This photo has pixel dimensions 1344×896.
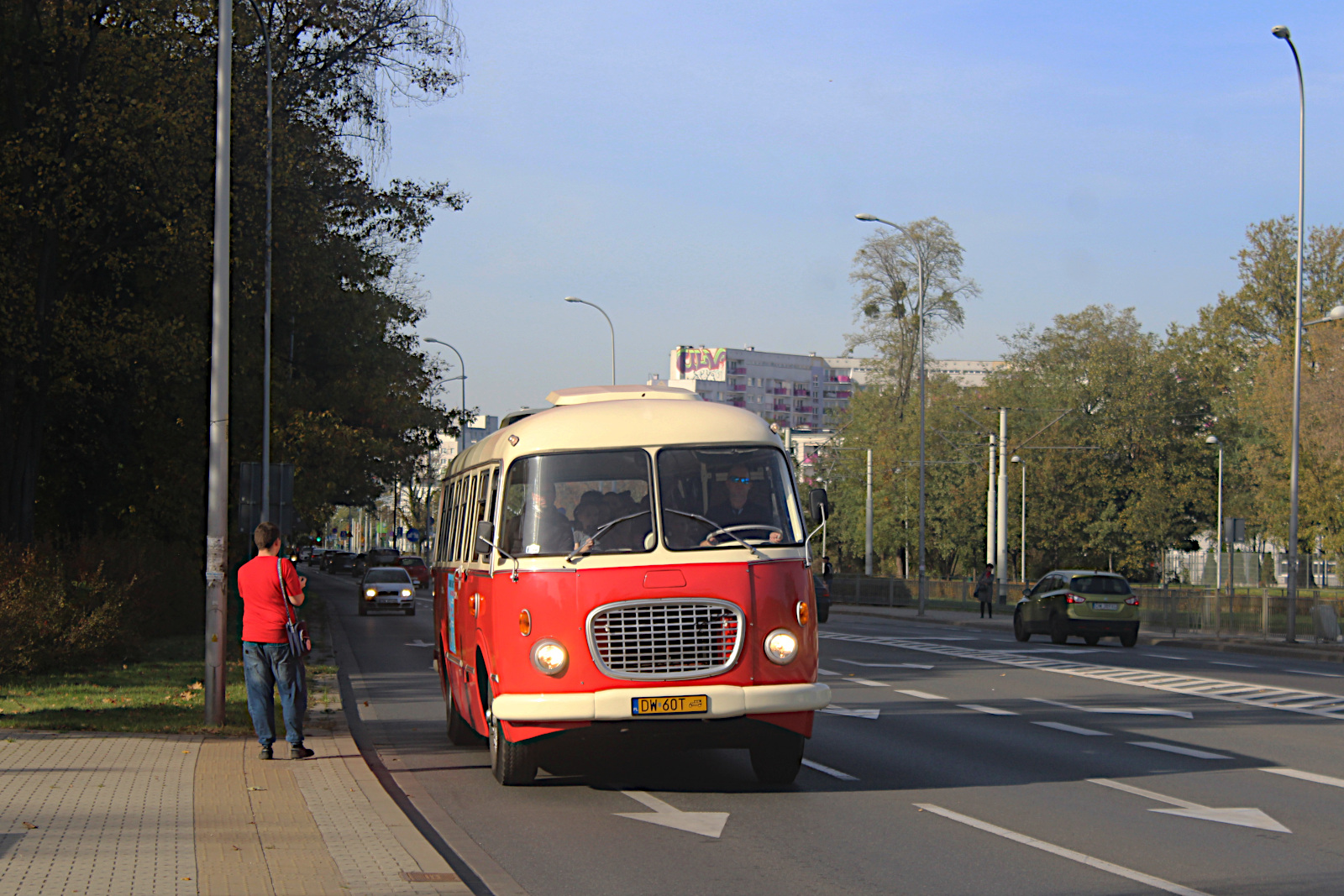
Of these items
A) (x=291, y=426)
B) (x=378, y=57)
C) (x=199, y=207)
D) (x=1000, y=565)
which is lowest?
(x=1000, y=565)

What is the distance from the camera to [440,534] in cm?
1570

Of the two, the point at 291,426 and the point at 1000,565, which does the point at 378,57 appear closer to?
the point at 291,426

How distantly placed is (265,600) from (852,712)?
713 cm

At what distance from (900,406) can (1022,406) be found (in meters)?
6.75

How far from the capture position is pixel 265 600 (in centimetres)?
1189

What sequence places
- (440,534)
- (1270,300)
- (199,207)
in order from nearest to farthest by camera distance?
(440,534) < (199,207) < (1270,300)

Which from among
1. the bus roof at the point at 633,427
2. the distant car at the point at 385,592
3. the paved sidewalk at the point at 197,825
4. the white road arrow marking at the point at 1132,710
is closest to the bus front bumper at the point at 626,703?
the paved sidewalk at the point at 197,825

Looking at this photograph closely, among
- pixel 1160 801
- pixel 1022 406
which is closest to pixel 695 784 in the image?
pixel 1160 801

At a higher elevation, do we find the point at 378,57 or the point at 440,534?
the point at 378,57

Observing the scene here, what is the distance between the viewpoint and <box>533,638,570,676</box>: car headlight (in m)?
10.2

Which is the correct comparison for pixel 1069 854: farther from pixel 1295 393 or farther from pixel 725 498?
pixel 1295 393

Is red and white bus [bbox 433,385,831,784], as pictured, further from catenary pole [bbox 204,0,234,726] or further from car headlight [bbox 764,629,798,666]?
catenary pole [bbox 204,0,234,726]

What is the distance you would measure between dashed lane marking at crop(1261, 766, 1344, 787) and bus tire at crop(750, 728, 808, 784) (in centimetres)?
391

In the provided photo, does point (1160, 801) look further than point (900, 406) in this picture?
No
